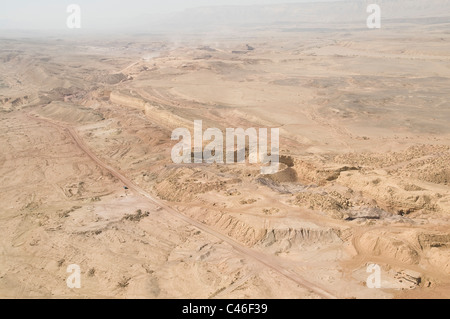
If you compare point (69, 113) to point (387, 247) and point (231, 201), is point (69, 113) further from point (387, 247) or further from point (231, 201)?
point (387, 247)

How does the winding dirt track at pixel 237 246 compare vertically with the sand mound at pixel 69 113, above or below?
below

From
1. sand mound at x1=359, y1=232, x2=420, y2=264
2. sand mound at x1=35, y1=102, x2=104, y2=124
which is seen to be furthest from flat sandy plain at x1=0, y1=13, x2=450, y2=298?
sand mound at x1=35, y1=102, x2=104, y2=124

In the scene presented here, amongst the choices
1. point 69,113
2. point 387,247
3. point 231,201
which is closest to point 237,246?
point 231,201

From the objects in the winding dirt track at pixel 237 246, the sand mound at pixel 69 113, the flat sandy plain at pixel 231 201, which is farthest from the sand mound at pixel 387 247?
the sand mound at pixel 69 113

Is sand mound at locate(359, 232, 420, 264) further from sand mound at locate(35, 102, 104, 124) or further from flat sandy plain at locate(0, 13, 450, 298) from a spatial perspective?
sand mound at locate(35, 102, 104, 124)

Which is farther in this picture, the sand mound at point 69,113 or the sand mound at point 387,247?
the sand mound at point 69,113

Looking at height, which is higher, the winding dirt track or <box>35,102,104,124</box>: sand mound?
<box>35,102,104,124</box>: sand mound

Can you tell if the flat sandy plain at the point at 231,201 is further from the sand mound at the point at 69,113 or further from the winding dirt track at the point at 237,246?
the sand mound at the point at 69,113
